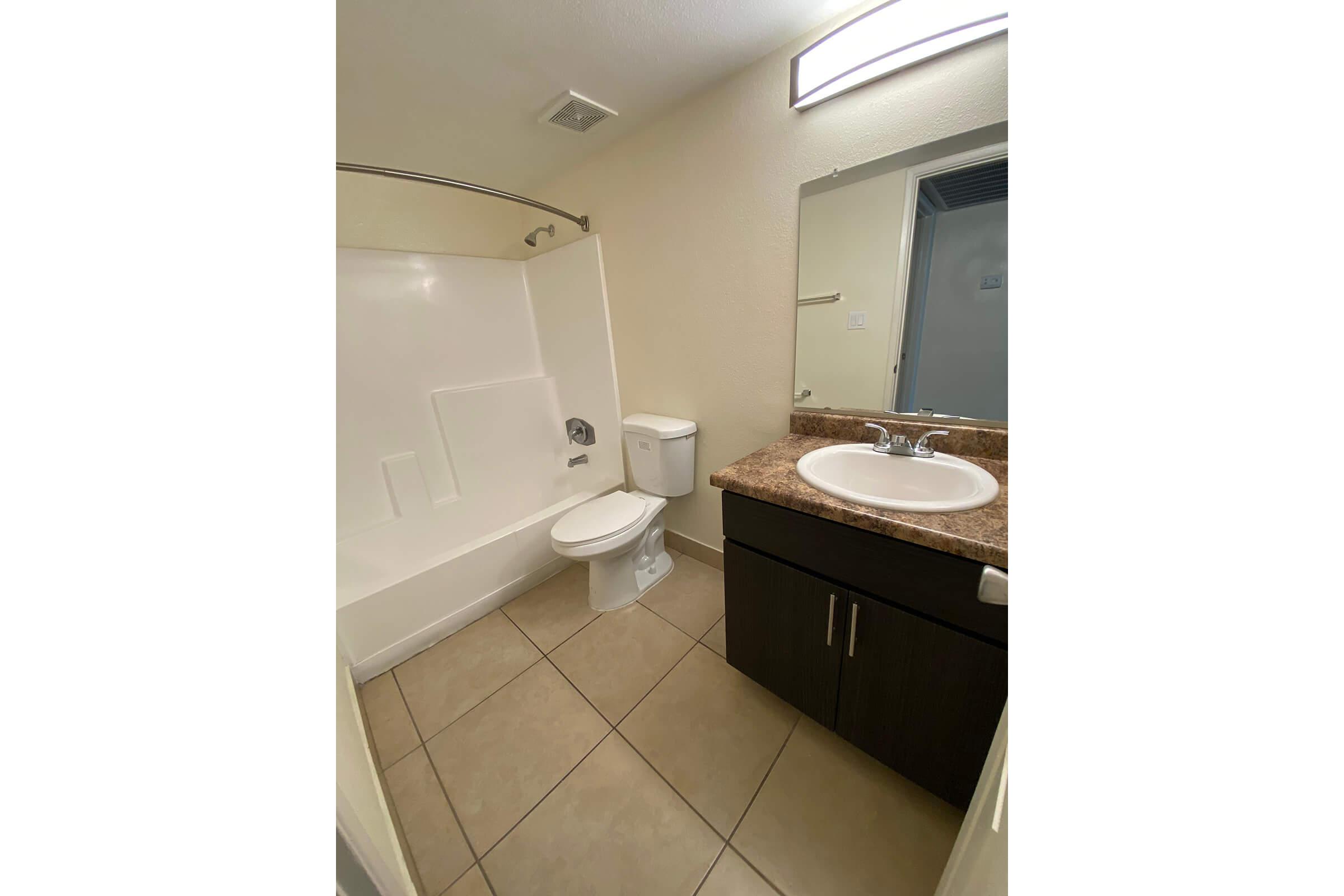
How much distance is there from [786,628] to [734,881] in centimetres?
55

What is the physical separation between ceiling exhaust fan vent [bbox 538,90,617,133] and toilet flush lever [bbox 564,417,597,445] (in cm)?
132

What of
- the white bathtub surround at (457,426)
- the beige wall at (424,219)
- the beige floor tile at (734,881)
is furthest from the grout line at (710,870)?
the beige wall at (424,219)

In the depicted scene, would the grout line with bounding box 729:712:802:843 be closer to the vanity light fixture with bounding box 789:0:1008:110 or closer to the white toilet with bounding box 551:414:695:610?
the white toilet with bounding box 551:414:695:610

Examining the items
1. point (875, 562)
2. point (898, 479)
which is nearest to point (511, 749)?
point (875, 562)

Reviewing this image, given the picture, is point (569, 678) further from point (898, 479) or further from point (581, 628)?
point (898, 479)

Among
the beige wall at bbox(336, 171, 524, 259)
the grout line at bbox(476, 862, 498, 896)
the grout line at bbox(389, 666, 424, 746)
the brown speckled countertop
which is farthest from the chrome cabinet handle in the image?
the beige wall at bbox(336, 171, 524, 259)

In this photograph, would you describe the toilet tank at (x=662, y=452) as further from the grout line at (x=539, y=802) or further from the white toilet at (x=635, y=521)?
the grout line at (x=539, y=802)

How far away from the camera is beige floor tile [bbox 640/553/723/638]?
157 centimetres

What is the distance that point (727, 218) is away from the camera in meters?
1.42
